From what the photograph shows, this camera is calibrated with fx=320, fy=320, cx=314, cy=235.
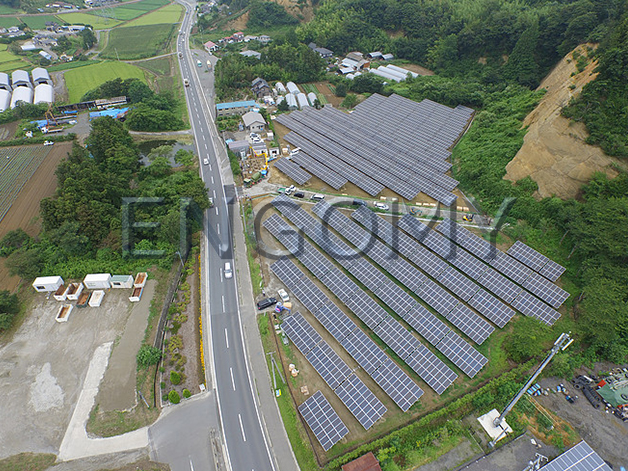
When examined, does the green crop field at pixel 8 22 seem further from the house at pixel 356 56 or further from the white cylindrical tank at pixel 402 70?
the white cylindrical tank at pixel 402 70

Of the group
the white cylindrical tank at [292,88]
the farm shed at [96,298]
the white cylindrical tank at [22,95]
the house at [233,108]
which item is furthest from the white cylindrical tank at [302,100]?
the white cylindrical tank at [22,95]

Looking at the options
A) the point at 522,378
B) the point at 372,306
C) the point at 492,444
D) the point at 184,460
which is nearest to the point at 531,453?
the point at 492,444

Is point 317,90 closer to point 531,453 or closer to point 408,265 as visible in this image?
point 408,265

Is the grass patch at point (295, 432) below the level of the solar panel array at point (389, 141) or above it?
below

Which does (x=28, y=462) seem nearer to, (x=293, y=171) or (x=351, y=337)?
(x=351, y=337)

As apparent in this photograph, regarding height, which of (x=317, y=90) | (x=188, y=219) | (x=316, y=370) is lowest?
(x=316, y=370)

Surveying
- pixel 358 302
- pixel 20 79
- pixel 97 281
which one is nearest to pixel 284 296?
pixel 358 302
